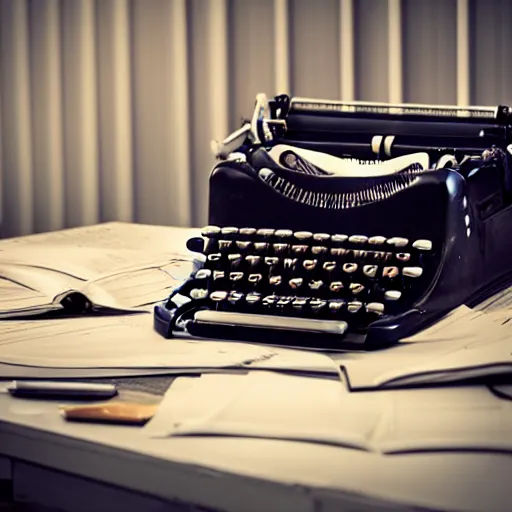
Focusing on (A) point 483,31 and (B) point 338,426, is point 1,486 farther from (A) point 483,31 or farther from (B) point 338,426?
(A) point 483,31

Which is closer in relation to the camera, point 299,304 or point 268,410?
point 268,410

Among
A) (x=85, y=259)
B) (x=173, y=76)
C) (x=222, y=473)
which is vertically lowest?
(x=222, y=473)

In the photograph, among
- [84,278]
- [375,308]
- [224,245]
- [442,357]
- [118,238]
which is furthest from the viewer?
[118,238]

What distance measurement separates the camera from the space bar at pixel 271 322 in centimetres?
105

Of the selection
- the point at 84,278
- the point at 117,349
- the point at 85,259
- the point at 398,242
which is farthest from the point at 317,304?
the point at 85,259

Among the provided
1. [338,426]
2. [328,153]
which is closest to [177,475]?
[338,426]

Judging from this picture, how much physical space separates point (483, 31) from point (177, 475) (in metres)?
→ 1.72

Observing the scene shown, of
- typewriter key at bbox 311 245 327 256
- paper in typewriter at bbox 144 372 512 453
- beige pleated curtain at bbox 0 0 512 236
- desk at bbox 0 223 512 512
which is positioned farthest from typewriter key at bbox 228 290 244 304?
beige pleated curtain at bbox 0 0 512 236

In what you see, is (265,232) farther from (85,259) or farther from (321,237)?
(85,259)

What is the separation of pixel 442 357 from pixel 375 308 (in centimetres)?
13

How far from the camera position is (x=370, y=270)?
1.09 meters

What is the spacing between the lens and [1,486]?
0.79 metres

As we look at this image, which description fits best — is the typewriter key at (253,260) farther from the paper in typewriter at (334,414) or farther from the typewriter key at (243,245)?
the paper in typewriter at (334,414)

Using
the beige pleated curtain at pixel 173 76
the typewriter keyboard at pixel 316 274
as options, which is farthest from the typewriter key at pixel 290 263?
the beige pleated curtain at pixel 173 76
